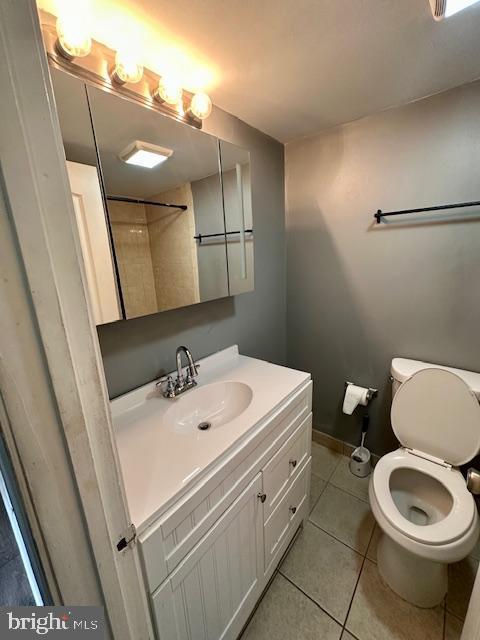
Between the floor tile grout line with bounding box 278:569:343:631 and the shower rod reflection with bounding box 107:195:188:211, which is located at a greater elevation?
the shower rod reflection with bounding box 107:195:188:211

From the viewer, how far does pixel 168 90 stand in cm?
104

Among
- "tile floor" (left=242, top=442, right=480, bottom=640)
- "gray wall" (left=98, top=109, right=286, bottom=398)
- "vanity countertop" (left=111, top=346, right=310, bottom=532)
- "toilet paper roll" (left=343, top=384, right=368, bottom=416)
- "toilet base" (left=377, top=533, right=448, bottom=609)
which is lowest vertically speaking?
"tile floor" (left=242, top=442, right=480, bottom=640)

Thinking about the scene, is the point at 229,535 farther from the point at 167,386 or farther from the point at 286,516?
the point at 167,386

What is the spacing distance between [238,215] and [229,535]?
56.0 inches

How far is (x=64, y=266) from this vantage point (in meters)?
0.37

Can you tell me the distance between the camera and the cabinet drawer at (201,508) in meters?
0.67

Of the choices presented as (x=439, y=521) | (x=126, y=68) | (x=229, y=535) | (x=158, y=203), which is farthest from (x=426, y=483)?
(x=126, y=68)

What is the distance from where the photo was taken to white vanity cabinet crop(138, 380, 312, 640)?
0.71 metres

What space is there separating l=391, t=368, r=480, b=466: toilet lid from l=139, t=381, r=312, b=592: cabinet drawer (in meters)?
0.77

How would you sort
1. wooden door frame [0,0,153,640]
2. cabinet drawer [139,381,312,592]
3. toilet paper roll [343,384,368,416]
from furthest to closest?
toilet paper roll [343,384,368,416] < cabinet drawer [139,381,312,592] < wooden door frame [0,0,153,640]

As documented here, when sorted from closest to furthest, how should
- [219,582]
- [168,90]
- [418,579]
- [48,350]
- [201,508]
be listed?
[48,350] → [201,508] → [219,582] → [168,90] → [418,579]

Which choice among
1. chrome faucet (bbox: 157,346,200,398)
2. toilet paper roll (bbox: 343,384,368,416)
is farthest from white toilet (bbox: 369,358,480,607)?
chrome faucet (bbox: 157,346,200,398)

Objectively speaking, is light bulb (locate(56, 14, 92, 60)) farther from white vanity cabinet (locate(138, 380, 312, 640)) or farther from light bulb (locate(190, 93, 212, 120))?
white vanity cabinet (locate(138, 380, 312, 640))

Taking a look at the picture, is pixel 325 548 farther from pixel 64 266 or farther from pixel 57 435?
pixel 64 266
